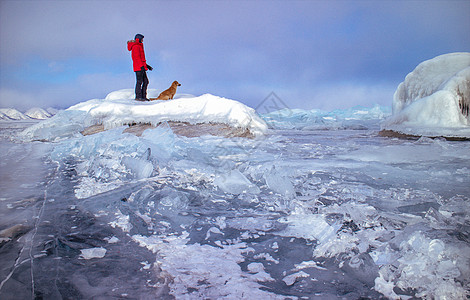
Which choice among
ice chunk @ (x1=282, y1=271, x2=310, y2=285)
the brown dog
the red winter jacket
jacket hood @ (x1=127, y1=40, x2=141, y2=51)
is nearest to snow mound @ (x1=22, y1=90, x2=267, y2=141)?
the red winter jacket

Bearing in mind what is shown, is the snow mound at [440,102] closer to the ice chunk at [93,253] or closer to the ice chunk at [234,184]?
the ice chunk at [234,184]

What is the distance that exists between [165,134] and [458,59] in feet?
27.9

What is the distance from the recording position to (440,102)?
591 centimetres

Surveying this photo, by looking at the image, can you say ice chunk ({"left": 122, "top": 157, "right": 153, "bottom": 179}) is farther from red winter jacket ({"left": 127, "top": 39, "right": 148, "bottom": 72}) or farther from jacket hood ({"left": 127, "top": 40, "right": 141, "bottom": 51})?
jacket hood ({"left": 127, "top": 40, "right": 141, "bottom": 51})

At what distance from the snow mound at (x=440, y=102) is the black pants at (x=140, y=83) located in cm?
685

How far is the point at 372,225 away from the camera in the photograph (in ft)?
3.81

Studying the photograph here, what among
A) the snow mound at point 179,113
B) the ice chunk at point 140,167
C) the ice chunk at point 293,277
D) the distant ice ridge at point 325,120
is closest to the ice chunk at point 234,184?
the ice chunk at point 140,167

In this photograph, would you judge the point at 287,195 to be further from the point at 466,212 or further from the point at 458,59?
the point at 458,59

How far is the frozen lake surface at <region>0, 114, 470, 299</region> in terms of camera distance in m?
0.77

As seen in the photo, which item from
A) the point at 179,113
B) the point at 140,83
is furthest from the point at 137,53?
the point at 179,113

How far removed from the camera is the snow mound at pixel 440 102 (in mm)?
5703

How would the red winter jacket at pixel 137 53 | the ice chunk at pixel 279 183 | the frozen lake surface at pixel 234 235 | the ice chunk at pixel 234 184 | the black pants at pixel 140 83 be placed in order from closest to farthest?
the frozen lake surface at pixel 234 235 → the ice chunk at pixel 279 183 → the ice chunk at pixel 234 184 → the red winter jacket at pixel 137 53 → the black pants at pixel 140 83

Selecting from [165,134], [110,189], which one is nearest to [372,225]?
[110,189]

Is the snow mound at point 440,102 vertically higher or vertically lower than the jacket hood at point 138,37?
lower
